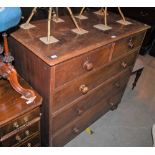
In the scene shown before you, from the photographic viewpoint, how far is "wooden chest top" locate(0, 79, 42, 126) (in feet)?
3.32

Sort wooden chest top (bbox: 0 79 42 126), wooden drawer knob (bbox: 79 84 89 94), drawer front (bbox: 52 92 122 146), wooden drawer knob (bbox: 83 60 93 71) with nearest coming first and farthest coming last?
wooden chest top (bbox: 0 79 42 126)
wooden drawer knob (bbox: 83 60 93 71)
wooden drawer knob (bbox: 79 84 89 94)
drawer front (bbox: 52 92 122 146)

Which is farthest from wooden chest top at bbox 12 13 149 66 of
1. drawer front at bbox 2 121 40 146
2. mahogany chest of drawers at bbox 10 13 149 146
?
drawer front at bbox 2 121 40 146

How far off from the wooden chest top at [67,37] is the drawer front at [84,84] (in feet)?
0.80

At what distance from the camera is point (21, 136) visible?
1.18m

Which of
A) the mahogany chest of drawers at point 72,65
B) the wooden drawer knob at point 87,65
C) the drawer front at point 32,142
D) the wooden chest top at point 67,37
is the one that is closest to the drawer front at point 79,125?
the mahogany chest of drawers at point 72,65

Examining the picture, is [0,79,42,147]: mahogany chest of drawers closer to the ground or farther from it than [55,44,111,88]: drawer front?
closer to the ground

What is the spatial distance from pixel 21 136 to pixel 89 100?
2.07 ft

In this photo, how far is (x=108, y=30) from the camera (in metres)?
1.41

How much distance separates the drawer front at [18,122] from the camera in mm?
1038

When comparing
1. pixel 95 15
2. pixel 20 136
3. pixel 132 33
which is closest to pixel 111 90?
pixel 132 33

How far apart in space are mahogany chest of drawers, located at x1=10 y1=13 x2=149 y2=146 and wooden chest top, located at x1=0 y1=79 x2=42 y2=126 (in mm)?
126

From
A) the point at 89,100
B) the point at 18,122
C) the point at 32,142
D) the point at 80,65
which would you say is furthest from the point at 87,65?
the point at 32,142

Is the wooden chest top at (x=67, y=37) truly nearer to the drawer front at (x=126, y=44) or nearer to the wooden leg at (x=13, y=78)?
the drawer front at (x=126, y=44)

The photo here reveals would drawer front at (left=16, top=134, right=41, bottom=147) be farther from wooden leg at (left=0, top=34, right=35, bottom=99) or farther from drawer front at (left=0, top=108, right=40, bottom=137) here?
wooden leg at (left=0, top=34, right=35, bottom=99)
